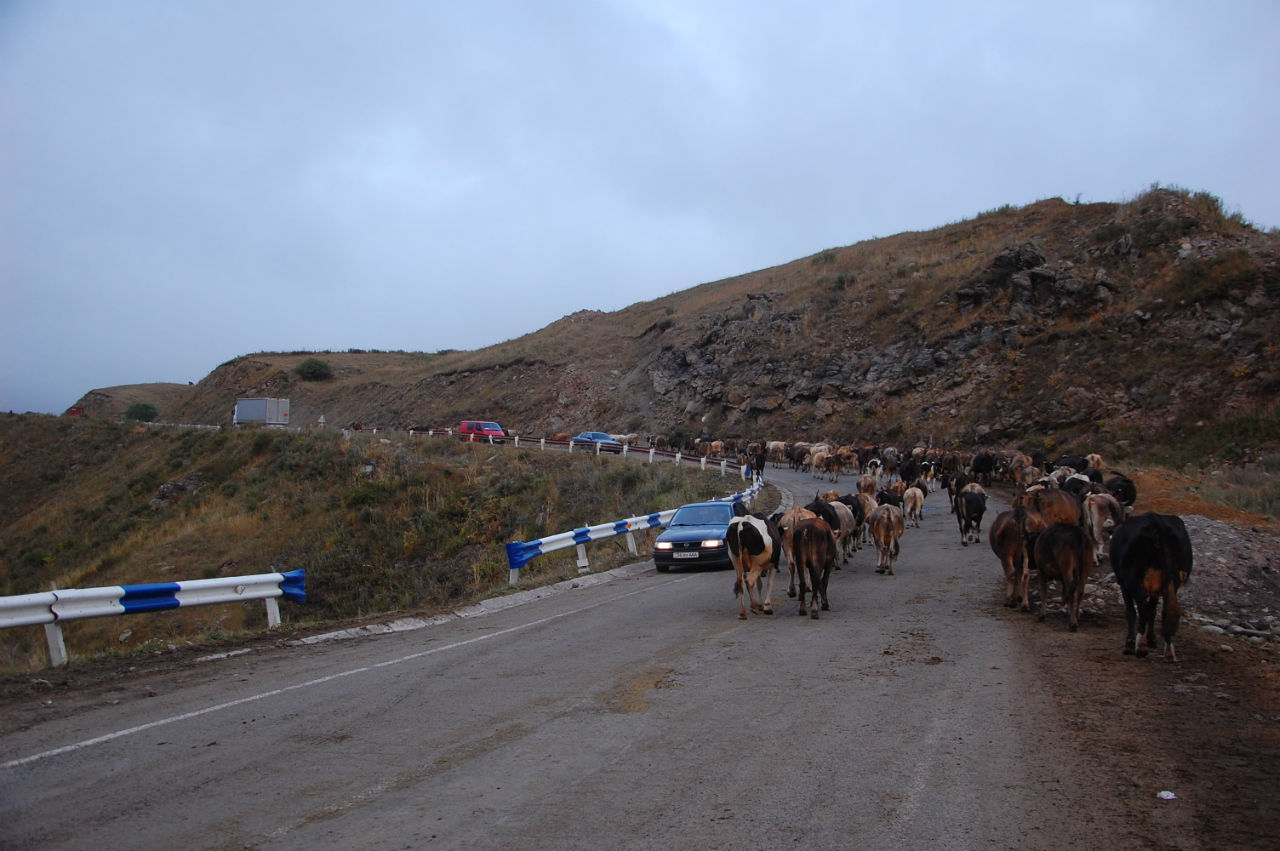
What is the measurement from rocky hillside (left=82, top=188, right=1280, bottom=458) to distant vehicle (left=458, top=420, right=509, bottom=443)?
35.2 ft

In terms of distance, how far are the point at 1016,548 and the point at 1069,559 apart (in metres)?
1.56

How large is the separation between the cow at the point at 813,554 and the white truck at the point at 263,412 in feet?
162

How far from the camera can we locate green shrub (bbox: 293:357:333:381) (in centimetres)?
9938

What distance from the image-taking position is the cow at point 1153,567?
8.61 m

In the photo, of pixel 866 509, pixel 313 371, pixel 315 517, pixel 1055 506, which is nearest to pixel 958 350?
pixel 866 509

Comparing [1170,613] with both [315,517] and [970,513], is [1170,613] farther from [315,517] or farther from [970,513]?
[315,517]

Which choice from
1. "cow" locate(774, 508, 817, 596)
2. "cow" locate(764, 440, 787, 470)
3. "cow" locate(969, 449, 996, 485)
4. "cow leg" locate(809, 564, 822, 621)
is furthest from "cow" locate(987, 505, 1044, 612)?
"cow" locate(764, 440, 787, 470)

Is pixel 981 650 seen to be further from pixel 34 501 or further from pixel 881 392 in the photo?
pixel 34 501

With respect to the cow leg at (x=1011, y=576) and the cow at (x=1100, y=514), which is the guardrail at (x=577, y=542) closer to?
the cow leg at (x=1011, y=576)

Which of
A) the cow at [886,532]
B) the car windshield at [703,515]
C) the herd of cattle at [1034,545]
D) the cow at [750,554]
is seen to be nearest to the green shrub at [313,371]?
the car windshield at [703,515]

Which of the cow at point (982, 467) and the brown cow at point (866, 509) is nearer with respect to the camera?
the brown cow at point (866, 509)

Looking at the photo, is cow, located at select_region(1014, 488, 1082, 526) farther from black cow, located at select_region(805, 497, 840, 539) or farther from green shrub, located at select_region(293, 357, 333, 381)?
green shrub, located at select_region(293, 357, 333, 381)

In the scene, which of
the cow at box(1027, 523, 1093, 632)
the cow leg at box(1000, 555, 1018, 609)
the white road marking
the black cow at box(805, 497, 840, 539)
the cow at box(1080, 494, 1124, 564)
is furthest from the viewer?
the black cow at box(805, 497, 840, 539)

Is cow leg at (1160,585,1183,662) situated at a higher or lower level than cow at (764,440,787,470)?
lower
